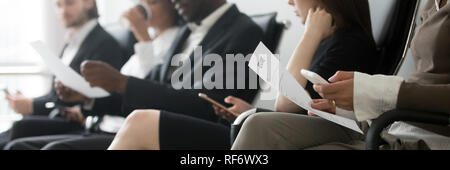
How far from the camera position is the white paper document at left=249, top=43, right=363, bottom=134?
916mm

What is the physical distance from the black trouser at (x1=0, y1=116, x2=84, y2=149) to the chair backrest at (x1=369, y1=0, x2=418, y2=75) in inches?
46.0

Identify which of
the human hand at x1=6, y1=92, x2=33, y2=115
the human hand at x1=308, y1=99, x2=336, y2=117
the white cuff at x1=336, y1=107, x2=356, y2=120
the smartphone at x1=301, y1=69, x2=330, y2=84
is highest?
the smartphone at x1=301, y1=69, x2=330, y2=84

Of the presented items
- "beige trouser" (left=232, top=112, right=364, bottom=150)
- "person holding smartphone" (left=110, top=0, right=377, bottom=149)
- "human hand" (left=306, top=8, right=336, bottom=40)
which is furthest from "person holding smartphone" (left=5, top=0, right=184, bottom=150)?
"beige trouser" (left=232, top=112, right=364, bottom=150)

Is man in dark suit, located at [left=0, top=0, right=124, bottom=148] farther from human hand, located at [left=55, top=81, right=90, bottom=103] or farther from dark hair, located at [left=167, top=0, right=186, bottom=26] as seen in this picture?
dark hair, located at [left=167, top=0, right=186, bottom=26]

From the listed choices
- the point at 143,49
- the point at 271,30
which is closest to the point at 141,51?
the point at 143,49

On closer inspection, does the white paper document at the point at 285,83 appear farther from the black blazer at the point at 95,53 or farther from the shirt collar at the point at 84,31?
the shirt collar at the point at 84,31

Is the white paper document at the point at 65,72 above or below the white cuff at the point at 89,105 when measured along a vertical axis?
above

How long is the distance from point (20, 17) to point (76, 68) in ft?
3.09

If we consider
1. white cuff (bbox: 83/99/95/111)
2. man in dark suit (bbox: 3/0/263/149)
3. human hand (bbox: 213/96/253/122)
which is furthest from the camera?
white cuff (bbox: 83/99/95/111)

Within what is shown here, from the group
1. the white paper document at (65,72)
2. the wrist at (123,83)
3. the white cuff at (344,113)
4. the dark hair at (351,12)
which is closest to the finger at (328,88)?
the white cuff at (344,113)

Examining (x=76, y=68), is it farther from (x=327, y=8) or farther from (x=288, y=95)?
(x=288, y=95)

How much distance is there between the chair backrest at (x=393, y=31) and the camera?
4.06 ft

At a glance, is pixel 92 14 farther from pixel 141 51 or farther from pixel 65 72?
pixel 65 72
